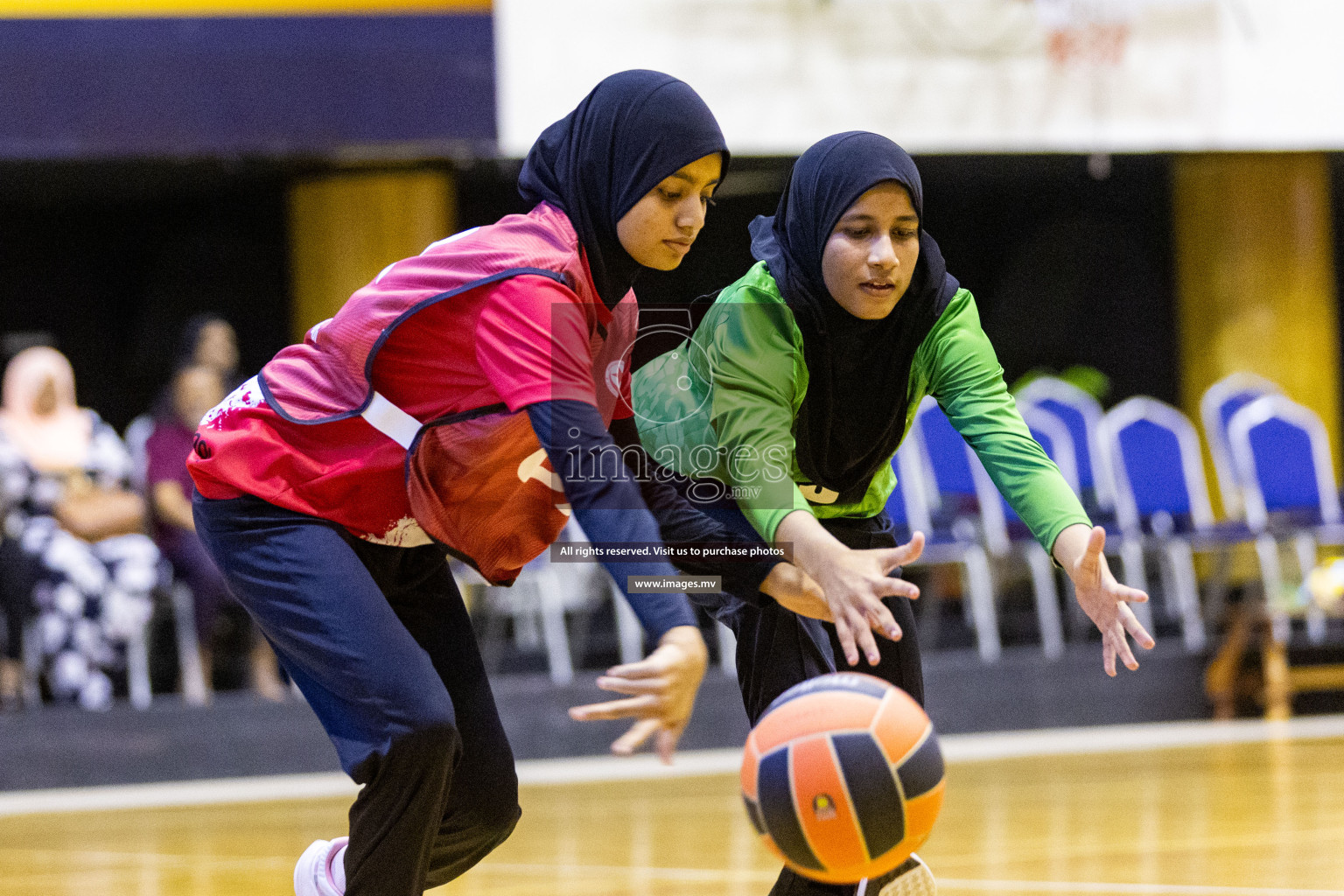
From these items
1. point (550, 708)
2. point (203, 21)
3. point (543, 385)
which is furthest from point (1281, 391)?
point (543, 385)

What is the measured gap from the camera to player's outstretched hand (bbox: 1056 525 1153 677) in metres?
2.68

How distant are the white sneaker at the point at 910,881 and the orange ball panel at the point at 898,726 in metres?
0.39

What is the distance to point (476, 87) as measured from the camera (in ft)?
26.3

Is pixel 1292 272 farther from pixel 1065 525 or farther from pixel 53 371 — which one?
pixel 1065 525

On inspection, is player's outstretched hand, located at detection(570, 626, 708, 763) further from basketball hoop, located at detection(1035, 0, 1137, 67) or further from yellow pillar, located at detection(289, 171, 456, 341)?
basketball hoop, located at detection(1035, 0, 1137, 67)

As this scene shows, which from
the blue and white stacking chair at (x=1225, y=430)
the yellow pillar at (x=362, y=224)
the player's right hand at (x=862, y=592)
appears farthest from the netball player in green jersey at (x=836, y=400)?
the blue and white stacking chair at (x=1225, y=430)

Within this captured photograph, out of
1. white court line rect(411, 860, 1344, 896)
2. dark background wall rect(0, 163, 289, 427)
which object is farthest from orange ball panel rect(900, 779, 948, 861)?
dark background wall rect(0, 163, 289, 427)

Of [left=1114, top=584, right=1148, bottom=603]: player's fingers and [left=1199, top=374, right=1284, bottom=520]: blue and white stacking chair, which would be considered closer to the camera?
[left=1114, top=584, right=1148, bottom=603]: player's fingers

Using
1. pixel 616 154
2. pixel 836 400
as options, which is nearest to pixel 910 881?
pixel 836 400

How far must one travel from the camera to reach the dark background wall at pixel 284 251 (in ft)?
33.3

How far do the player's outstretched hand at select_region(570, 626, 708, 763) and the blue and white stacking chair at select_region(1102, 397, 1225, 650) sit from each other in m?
6.39

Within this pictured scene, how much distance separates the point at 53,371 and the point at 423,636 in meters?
4.73

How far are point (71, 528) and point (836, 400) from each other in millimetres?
4742

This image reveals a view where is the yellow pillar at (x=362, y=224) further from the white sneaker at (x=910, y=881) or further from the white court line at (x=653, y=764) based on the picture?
the white sneaker at (x=910, y=881)
